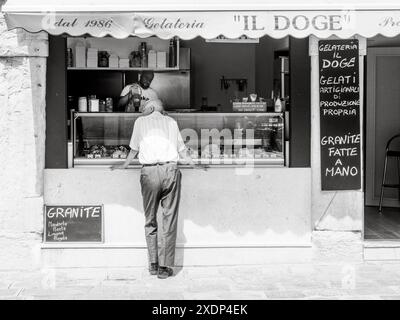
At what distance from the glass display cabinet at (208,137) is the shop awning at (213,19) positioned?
151 centimetres

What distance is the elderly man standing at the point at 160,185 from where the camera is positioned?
23.0 ft

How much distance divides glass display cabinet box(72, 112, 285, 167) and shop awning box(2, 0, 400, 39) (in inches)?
59.3

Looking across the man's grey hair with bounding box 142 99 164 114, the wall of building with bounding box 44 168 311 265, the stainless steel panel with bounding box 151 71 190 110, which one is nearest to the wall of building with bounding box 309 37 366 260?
the wall of building with bounding box 44 168 311 265

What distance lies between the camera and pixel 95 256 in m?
7.53

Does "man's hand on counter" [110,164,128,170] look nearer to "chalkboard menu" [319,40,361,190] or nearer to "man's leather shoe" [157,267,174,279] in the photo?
"man's leather shoe" [157,267,174,279]

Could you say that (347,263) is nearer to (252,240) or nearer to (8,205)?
(252,240)

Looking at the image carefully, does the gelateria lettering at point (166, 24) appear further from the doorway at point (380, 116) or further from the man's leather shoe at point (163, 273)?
the doorway at point (380, 116)

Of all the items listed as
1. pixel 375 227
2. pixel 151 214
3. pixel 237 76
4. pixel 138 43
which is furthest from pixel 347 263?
pixel 237 76

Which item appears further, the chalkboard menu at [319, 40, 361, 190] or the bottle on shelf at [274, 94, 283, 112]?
the bottle on shelf at [274, 94, 283, 112]

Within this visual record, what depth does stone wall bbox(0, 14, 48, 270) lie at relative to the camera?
7418 millimetres

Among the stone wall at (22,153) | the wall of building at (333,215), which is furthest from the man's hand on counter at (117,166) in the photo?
the wall of building at (333,215)

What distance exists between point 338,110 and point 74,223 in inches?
127

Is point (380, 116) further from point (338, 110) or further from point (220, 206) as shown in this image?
point (220, 206)

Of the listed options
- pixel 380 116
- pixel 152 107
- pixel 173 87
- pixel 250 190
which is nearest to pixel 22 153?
pixel 152 107
